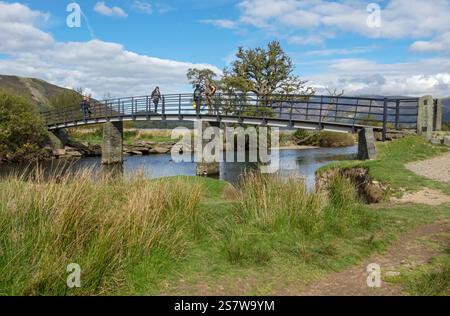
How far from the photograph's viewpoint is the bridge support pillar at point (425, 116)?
16.2 meters

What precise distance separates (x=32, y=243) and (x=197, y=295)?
1825 millimetres

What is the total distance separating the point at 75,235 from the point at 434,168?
34.9 feet

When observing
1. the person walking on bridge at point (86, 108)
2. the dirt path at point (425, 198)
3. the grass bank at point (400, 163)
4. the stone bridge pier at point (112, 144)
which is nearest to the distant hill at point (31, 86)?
the person walking on bridge at point (86, 108)

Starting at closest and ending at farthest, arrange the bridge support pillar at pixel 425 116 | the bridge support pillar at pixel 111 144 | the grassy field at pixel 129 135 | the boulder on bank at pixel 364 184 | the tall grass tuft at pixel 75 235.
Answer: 1. the tall grass tuft at pixel 75 235
2. the boulder on bank at pixel 364 184
3. the bridge support pillar at pixel 425 116
4. the bridge support pillar at pixel 111 144
5. the grassy field at pixel 129 135

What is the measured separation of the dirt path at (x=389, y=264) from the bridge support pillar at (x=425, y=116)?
34.3 ft

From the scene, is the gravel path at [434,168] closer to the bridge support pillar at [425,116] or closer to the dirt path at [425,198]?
the dirt path at [425,198]

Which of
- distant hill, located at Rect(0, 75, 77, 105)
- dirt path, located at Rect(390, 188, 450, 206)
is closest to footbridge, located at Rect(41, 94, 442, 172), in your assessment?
dirt path, located at Rect(390, 188, 450, 206)

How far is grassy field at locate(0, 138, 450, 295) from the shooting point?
4352mm

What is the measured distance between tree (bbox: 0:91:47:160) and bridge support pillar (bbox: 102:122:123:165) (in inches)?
202

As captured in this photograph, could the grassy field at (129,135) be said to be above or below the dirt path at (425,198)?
below

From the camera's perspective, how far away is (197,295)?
4328 millimetres

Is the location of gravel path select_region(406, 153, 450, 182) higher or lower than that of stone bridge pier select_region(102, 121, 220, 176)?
higher

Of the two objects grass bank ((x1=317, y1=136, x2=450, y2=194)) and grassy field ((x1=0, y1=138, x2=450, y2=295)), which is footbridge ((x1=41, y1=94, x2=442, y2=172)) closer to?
grass bank ((x1=317, y1=136, x2=450, y2=194))
